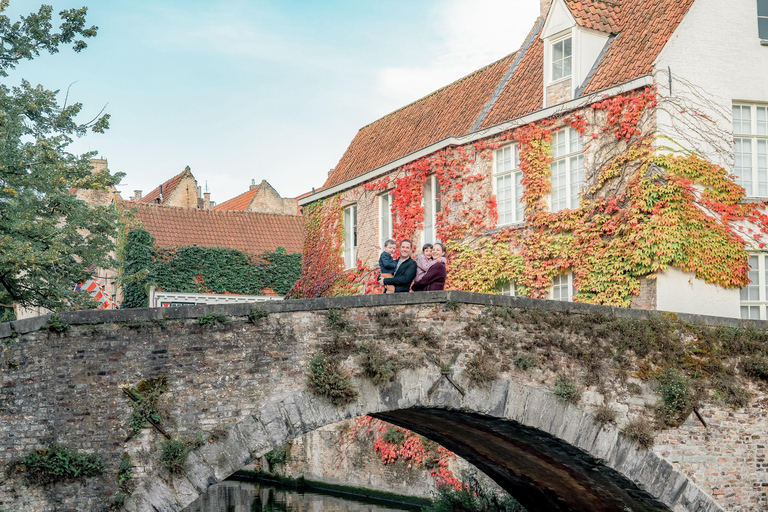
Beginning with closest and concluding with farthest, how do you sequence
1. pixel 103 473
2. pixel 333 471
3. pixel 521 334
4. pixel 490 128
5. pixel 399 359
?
pixel 103 473, pixel 399 359, pixel 521 334, pixel 490 128, pixel 333 471

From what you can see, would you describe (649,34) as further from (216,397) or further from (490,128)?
(216,397)

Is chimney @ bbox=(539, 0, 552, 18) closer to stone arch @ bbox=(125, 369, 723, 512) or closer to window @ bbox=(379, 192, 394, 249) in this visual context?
window @ bbox=(379, 192, 394, 249)

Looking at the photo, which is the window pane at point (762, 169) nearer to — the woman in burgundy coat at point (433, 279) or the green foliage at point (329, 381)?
the woman in burgundy coat at point (433, 279)

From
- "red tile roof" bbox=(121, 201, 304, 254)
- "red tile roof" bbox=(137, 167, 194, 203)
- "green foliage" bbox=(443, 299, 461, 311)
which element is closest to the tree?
"green foliage" bbox=(443, 299, 461, 311)

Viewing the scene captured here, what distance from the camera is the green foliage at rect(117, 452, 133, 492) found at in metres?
8.33

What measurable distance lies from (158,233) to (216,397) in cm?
1869

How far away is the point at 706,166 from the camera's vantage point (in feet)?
42.5

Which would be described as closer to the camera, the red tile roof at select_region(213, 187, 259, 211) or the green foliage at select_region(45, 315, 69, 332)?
the green foliage at select_region(45, 315, 69, 332)

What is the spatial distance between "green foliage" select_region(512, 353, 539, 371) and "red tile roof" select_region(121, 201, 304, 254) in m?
18.1

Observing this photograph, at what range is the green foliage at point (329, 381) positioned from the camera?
29.5ft

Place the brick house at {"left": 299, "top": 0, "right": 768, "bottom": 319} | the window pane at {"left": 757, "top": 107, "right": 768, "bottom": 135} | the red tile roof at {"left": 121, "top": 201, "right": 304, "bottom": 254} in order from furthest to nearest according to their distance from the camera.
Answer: the red tile roof at {"left": 121, "top": 201, "right": 304, "bottom": 254}, the window pane at {"left": 757, "top": 107, "right": 768, "bottom": 135}, the brick house at {"left": 299, "top": 0, "right": 768, "bottom": 319}

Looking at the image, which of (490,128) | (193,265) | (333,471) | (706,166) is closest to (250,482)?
(333,471)

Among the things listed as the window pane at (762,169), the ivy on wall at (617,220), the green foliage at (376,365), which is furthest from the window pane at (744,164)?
the green foliage at (376,365)

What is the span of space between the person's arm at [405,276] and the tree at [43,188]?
4640 millimetres
